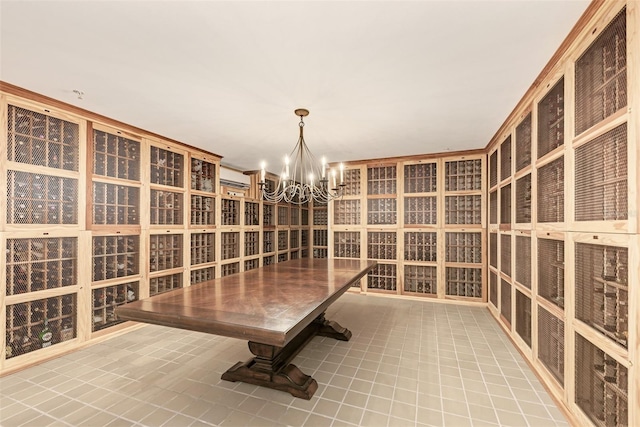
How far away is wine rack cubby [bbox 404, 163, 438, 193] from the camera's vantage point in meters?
5.09

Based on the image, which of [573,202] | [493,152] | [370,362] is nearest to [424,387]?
[370,362]

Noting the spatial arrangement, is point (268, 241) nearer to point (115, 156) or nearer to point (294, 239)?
point (294, 239)

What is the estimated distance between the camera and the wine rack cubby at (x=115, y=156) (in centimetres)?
326

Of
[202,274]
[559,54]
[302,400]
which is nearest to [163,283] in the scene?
[202,274]

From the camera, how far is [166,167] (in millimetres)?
4070

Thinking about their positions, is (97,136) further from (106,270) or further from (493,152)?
(493,152)

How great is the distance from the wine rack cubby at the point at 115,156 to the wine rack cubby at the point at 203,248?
1304 millimetres

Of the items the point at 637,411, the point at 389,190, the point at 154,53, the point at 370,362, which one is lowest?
the point at 370,362

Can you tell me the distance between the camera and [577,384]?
74.0 inches

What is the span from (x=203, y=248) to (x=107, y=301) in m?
1.53

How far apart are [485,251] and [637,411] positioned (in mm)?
3591

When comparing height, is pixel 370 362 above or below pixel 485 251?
below

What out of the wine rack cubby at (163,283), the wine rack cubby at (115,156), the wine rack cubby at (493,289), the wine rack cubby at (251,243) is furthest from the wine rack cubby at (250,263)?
the wine rack cubby at (493,289)

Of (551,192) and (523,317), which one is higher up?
(551,192)
